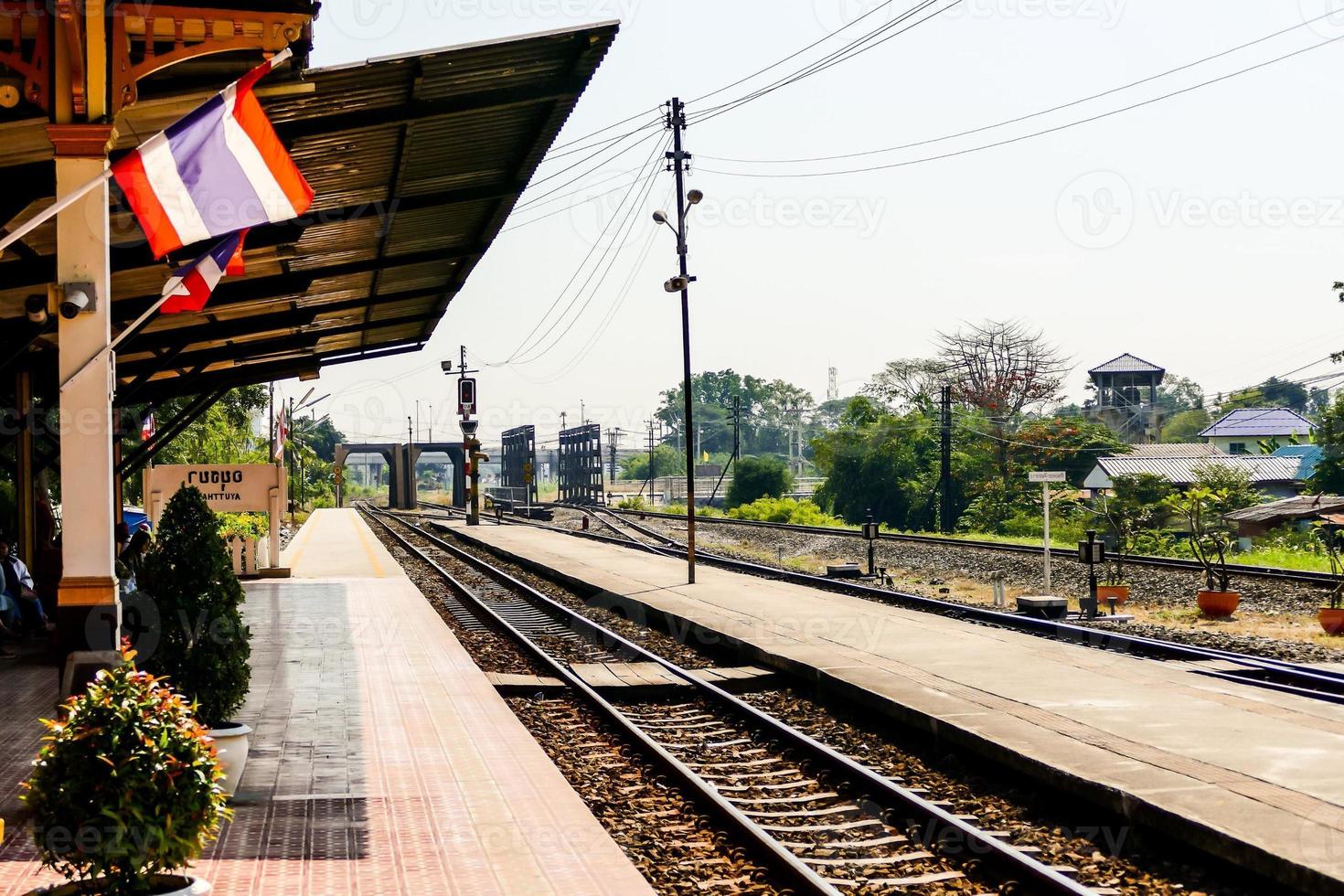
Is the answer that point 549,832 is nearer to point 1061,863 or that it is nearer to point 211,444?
point 1061,863

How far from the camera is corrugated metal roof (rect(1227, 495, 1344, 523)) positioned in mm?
37562

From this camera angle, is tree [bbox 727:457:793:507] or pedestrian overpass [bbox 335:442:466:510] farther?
pedestrian overpass [bbox 335:442:466:510]

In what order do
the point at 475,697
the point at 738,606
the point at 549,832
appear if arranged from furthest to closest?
the point at 738,606 < the point at 475,697 < the point at 549,832

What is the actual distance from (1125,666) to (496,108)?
27.5ft

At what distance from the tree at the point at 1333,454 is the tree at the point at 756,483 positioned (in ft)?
96.2

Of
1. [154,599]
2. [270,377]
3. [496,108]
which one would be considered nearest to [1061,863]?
[154,599]

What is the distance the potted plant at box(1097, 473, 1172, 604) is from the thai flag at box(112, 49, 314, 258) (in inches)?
846

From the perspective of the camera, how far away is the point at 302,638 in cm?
1540

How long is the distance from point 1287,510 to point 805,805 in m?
37.6

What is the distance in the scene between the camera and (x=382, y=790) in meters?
7.68

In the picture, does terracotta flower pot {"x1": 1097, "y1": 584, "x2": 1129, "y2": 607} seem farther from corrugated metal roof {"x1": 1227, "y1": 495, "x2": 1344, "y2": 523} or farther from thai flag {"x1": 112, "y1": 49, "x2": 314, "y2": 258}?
corrugated metal roof {"x1": 1227, "y1": 495, "x2": 1344, "y2": 523}

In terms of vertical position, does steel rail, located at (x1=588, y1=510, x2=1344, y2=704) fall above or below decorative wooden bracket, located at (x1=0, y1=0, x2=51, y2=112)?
below

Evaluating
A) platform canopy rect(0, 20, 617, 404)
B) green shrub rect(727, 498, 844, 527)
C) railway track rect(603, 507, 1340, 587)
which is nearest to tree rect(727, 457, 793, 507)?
green shrub rect(727, 498, 844, 527)

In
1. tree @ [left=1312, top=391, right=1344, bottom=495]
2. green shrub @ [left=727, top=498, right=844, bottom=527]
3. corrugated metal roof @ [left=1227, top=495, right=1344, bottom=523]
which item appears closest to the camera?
corrugated metal roof @ [left=1227, top=495, right=1344, bottom=523]
